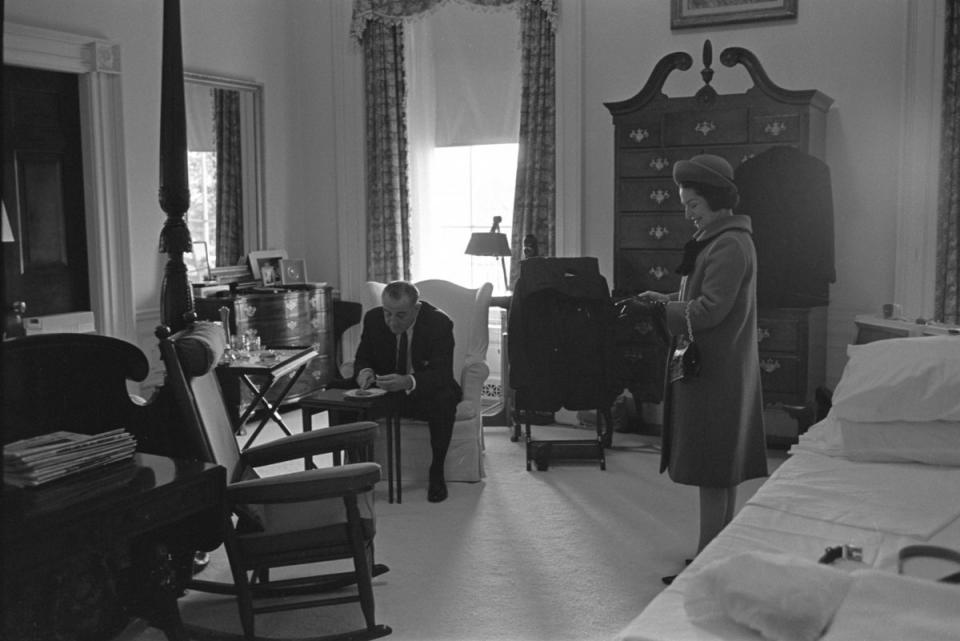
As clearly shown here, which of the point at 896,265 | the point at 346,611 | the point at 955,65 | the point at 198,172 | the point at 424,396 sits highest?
the point at 955,65

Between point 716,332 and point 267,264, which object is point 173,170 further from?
point 267,264

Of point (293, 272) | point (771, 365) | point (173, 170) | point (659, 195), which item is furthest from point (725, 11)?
point (173, 170)

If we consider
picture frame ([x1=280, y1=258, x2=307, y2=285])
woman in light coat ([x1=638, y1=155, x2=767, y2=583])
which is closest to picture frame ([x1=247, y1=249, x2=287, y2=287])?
picture frame ([x1=280, y1=258, x2=307, y2=285])

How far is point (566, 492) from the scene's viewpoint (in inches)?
184

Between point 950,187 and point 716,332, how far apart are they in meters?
2.64

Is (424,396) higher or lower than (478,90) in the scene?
lower

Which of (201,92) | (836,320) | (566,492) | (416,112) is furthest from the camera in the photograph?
(416,112)

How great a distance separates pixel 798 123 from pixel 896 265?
1040 millimetres

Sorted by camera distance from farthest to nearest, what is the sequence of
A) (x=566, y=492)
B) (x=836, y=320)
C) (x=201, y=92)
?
(x=201, y=92)
(x=836, y=320)
(x=566, y=492)

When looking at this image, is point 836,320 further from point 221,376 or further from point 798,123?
point 221,376

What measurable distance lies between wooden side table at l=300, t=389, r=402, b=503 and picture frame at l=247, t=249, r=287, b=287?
2.21m

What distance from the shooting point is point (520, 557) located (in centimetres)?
380

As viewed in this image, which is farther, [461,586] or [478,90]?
[478,90]

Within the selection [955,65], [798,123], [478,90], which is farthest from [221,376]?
[955,65]
